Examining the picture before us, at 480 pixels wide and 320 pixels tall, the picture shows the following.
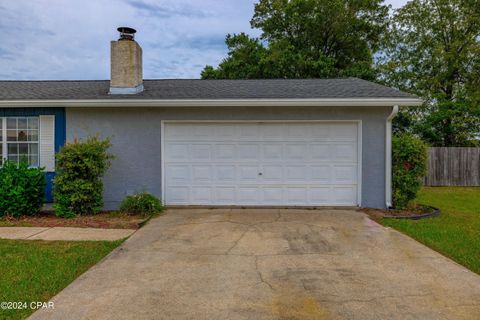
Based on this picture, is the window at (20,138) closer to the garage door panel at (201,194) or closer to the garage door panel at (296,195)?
the garage door panel at (201,194)

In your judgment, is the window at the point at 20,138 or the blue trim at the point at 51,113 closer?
the blue trim at the point at 51,113

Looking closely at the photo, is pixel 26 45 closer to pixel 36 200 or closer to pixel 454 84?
pixel 36 200

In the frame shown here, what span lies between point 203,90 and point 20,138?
16.2ft

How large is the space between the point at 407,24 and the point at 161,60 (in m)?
16.3

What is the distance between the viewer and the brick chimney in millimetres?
9070

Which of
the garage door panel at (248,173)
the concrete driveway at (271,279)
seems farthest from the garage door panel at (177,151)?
the concrete driveway at (271,279)

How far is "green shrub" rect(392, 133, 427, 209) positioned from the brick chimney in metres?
6.90

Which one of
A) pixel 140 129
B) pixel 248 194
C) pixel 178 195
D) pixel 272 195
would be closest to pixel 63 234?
pixel 178 195

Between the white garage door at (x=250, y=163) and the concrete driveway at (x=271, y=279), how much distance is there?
7.16ft

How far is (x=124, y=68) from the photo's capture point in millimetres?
9148

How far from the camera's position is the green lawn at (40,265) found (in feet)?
12.1

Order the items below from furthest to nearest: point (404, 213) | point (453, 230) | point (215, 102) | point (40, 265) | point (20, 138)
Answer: point (20, 138) → point (215, 102) → point (404, 213) → point (453, 230) → point (40, 265)

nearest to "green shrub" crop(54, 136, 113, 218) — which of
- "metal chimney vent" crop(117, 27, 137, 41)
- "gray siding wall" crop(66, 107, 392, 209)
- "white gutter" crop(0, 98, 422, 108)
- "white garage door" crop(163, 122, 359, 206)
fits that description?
"gray siding wall" crop(66, 107, 392, 209)

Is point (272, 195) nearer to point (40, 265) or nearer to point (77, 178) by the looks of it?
point (77, 178)
